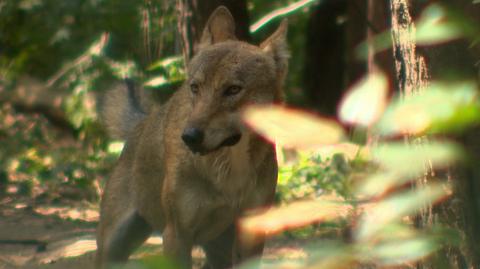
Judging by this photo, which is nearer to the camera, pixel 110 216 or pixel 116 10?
pixel 110 216

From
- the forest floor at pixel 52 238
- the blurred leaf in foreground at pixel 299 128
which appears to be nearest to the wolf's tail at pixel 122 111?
the forest floor at pixel 52 238

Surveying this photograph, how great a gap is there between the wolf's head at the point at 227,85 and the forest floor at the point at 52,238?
1713 millimetres

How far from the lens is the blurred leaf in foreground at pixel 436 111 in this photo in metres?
0.91

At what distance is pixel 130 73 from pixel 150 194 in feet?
14.5

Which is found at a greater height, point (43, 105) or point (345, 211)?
point (43, 105)

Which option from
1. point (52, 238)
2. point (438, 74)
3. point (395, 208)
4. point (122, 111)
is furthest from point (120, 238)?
point (395, 208)

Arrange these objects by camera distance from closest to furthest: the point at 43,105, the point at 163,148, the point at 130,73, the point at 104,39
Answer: the point at 163,148 < the point at 130,73 < the point at 104,39 < the point at 43,105

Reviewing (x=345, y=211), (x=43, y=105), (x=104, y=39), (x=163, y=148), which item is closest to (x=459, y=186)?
(x=163, y=148)

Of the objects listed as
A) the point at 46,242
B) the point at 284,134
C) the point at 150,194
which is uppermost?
the point at 284,134

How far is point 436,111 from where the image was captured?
35.8 inches

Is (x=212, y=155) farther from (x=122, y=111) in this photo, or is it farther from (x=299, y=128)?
(x=299, y=128)

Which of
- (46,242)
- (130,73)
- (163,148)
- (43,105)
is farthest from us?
(43,105)

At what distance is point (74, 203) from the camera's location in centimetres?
1084

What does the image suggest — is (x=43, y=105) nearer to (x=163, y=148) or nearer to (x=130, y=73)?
(x=130, y=73)
